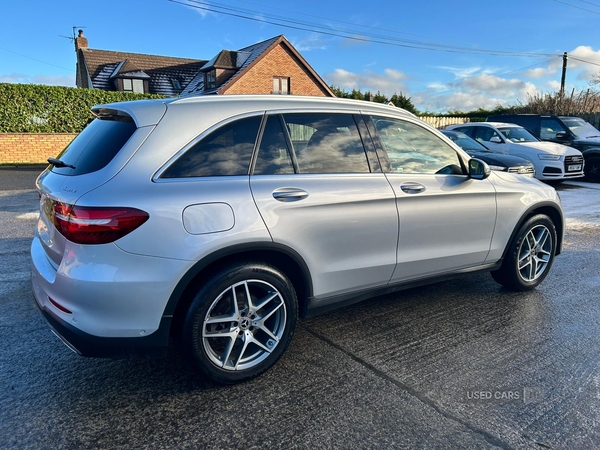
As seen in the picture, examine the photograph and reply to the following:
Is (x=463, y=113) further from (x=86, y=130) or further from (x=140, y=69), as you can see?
(x=86, y=130)

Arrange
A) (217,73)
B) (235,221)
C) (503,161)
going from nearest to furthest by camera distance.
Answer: (235,221)
(503,161)
(217,73)

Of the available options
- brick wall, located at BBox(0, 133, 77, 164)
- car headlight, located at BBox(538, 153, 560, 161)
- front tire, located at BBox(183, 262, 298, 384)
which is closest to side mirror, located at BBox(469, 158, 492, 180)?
front tire, located at BBox(183, 262, 298, 384)

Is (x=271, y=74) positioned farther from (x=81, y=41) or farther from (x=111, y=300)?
(x=111, y=300)

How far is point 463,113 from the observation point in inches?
1328

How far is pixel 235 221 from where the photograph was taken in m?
2.66

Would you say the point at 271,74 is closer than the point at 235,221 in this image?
No

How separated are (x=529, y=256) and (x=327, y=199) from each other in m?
2.57

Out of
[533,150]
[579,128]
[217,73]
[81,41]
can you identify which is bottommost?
[533,150]

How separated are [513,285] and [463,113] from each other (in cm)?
3223

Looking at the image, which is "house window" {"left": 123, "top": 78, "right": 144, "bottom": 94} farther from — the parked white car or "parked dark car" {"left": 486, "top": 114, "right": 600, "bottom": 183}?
the parked white car

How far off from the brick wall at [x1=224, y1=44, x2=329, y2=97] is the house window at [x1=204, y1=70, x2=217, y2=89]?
1190mm

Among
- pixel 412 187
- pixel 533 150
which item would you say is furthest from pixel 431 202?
pixel 533 150

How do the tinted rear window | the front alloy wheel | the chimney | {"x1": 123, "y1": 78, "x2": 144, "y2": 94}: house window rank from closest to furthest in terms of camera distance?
the tinted rear window < the front alloy wheel < {"x1": 123, "y1": 78, "x2": 144, "y2": 94}: house window < the chimney

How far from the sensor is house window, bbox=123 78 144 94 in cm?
3034
